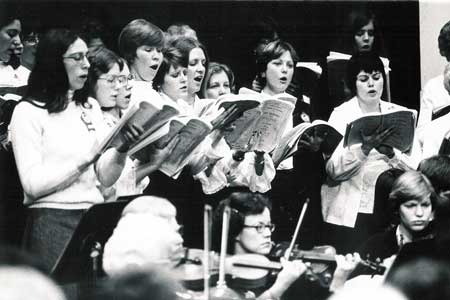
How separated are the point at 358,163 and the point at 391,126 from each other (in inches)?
9.3

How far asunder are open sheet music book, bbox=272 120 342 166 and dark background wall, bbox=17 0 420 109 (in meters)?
0.31

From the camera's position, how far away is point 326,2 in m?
5.46

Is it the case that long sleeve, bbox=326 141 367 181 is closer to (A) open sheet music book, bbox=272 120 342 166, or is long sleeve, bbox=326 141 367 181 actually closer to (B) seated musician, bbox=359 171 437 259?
(A) open sheet music book, bbox=272 120 342 166

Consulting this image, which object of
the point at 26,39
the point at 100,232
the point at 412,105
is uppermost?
the point at 26,39

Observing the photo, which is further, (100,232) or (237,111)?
(237,111)

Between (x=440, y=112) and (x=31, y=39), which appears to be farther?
(x=440, y=112)

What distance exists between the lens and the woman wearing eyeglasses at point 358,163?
5.42 m

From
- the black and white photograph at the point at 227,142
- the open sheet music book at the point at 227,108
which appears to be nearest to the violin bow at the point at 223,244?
the black and white photograph at the point at 227,142

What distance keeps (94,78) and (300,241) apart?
3.86 ft

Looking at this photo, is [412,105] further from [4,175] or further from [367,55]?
[4,175]

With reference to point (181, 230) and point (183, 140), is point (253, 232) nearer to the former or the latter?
point (181, 230)

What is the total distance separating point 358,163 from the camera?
5453mm

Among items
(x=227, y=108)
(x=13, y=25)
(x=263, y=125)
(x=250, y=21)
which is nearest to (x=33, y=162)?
(x=13, y=25)

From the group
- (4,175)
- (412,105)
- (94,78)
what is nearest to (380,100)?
(412,105)
